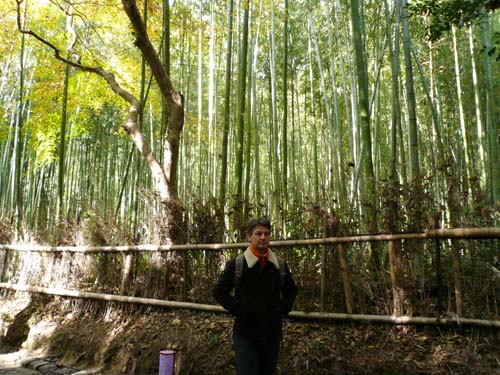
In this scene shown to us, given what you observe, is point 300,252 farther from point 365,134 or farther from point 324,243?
point 365,134

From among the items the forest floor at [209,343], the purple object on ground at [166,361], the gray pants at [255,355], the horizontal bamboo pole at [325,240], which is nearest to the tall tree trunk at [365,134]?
the horizontal bamboo pole at [325,240]

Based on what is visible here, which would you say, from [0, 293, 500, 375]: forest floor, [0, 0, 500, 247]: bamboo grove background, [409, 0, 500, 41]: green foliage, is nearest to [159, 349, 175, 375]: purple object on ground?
[0, 293, 500, 375]: forest floor

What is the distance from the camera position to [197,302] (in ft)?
12.3

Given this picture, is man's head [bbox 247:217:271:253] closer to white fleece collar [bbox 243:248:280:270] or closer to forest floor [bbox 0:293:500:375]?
white fleece collar [bbox 243:248:280:270]

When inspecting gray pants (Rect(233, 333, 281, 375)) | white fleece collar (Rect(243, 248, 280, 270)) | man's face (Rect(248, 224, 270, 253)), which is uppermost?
man's face (Rect(248, 224, 270, 253))

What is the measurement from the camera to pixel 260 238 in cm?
195

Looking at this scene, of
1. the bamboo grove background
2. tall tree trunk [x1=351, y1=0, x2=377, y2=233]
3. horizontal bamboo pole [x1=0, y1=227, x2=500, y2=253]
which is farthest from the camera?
the bamboo grove background

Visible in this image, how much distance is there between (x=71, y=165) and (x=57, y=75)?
170 inches

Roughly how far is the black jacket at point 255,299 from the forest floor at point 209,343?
3.42 ft

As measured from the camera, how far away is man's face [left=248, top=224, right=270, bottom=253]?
1949 mm

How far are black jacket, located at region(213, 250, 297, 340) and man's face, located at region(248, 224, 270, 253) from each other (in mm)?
52

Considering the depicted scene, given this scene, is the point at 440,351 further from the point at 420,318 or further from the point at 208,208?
the point at 208,208

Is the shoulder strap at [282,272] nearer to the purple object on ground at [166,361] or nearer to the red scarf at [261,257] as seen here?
the red scarf at [261,257]

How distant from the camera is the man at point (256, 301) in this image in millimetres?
1877
